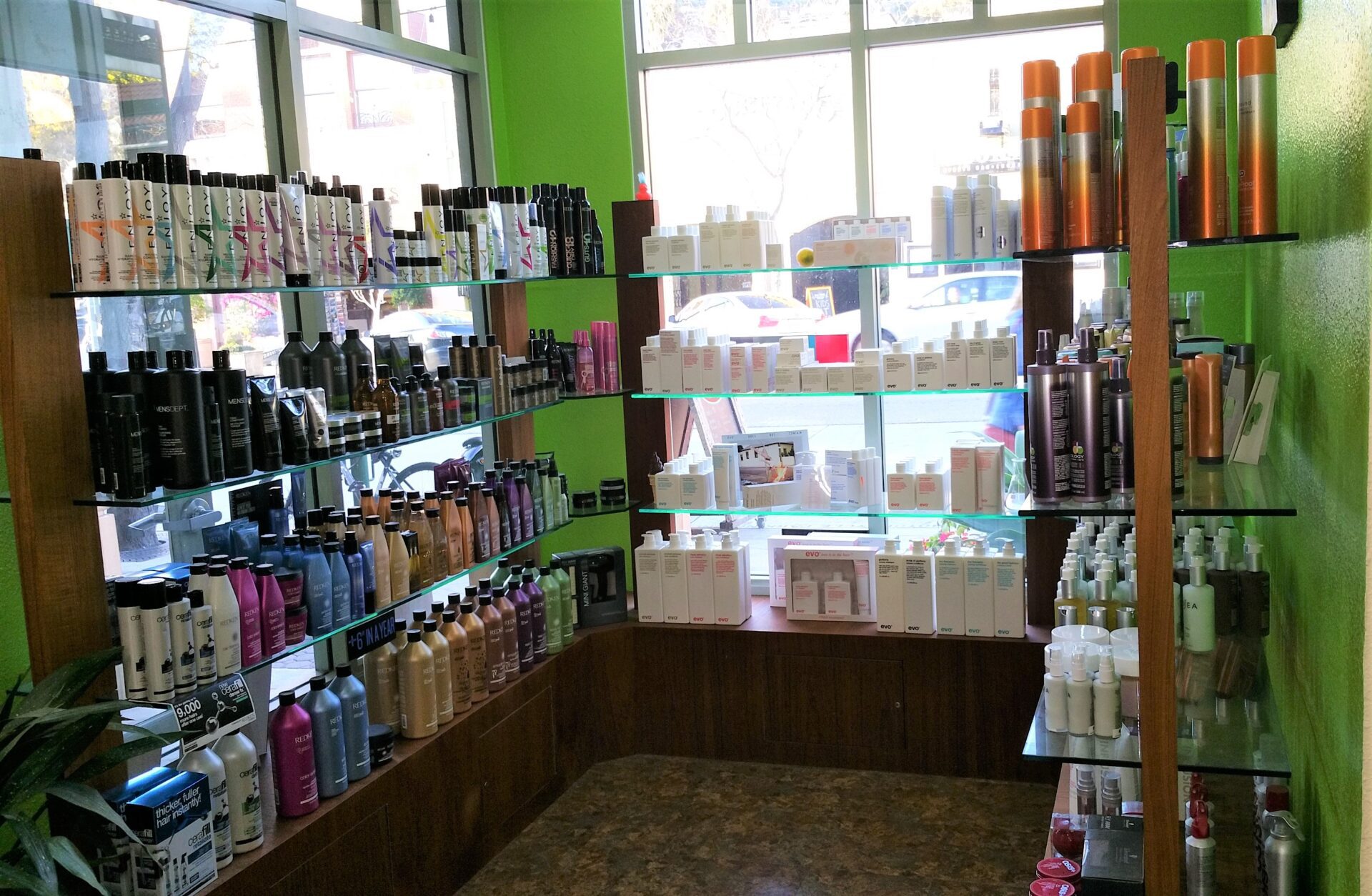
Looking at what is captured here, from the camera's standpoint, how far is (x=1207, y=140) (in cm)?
212

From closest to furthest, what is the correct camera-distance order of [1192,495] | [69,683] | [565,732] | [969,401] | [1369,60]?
[1369,60]
[1192,495]
[69,683]
[565,732]
[969,401]

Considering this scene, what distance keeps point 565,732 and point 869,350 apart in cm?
176

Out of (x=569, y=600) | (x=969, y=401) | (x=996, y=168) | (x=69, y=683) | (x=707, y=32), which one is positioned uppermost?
(x=707, y=32)

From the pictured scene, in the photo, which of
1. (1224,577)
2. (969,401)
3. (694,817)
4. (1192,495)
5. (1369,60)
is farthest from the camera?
(969,401)

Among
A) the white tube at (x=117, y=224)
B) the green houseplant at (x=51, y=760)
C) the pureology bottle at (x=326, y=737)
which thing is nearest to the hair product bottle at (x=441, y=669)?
the pureology bottle at (x=326, y=737)

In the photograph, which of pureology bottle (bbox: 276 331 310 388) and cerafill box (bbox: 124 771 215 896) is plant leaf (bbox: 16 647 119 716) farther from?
pureology bottle (bbox: 276 331 310 388)

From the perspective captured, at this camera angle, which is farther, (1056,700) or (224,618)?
(224,618)

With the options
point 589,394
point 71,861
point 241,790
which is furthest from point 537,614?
point 71,861

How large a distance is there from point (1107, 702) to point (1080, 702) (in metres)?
0.05

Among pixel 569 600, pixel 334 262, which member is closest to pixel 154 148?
pixel 334 262

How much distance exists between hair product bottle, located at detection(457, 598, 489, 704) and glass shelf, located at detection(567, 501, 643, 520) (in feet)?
2.70

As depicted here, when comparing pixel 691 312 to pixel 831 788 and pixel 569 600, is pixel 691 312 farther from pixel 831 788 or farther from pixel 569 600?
pixel 831 788

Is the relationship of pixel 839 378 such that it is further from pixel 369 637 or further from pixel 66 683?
pixel 66 683

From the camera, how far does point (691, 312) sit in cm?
493
